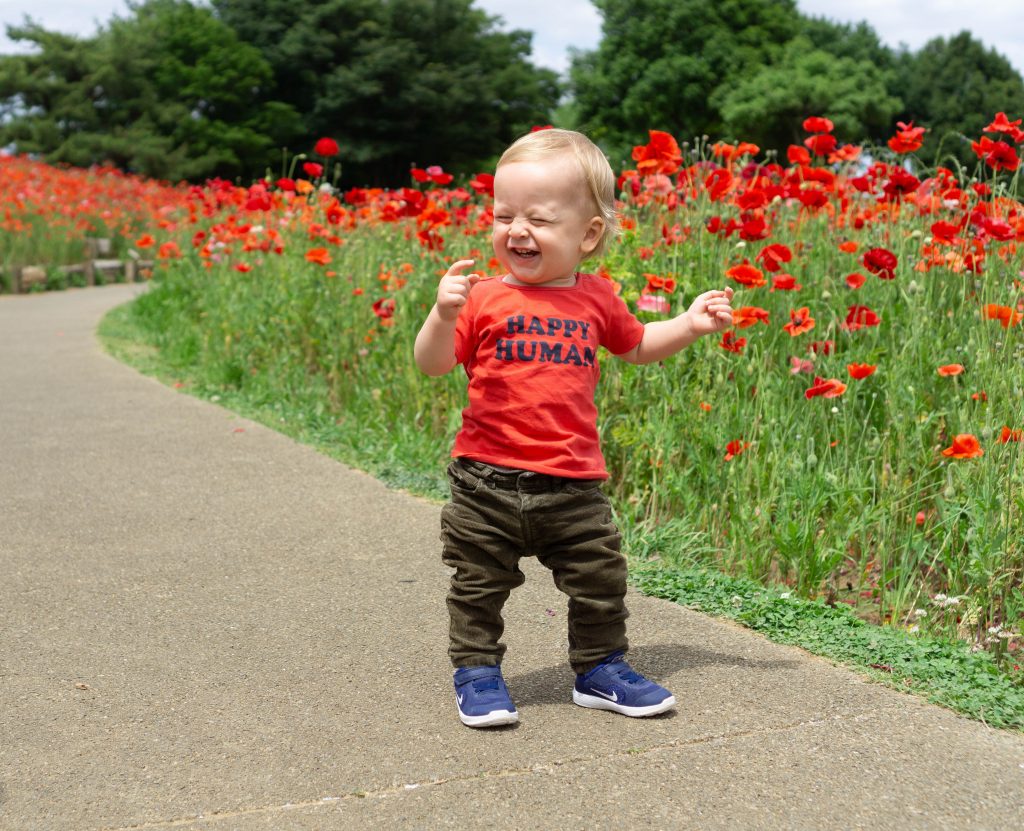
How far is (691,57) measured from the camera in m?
43.2

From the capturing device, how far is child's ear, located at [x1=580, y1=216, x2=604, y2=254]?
2.66 meters

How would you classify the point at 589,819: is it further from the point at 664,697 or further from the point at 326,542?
the point at 326,542

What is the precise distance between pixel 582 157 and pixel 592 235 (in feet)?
0.60

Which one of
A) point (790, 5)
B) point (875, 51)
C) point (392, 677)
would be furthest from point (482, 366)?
point (875, 51)

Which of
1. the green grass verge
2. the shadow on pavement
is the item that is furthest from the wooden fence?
the shadow on pavement

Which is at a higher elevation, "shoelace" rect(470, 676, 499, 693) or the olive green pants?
the olive green pants

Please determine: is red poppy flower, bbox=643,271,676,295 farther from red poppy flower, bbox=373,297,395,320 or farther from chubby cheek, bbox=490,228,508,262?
red poppy flower, bbox=373,297,395,320

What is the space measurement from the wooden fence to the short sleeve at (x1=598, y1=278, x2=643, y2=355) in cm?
1283

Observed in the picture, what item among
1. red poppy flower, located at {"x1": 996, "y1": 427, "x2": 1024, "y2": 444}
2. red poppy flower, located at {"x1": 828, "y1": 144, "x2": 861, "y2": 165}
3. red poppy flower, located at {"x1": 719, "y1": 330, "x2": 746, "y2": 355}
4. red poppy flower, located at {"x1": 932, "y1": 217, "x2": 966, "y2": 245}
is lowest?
red poppy flower, located at {"x1": 996, "y1": 427, "x2": 1024, "y2": 444}

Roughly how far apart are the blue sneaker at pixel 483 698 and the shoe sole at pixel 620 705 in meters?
0.16

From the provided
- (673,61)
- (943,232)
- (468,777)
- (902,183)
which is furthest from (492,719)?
(673,61)

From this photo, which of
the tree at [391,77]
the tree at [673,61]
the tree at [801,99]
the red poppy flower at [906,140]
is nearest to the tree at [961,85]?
the tree at [801,99]

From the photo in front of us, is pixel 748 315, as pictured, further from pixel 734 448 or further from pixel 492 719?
pixel 492 719

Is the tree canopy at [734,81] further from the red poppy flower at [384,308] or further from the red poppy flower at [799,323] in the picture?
the red poppy flower at [799,323]
